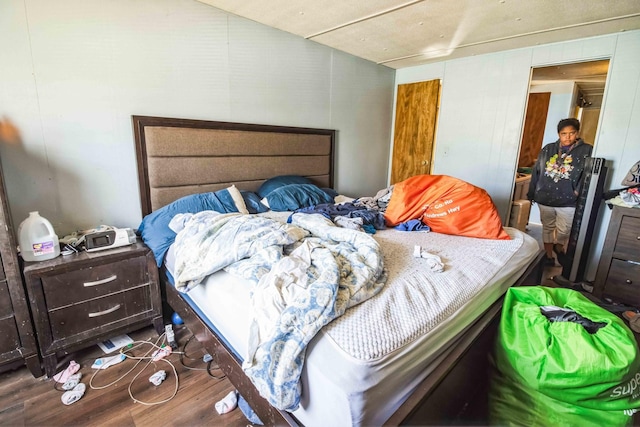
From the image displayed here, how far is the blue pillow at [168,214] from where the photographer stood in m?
1.93

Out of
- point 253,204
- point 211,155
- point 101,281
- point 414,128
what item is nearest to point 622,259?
point 414,128

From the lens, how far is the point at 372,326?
990mm

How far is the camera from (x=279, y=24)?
269cm

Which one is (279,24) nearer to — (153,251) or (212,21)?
(212,21)

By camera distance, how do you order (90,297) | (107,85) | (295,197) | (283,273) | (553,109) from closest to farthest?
(283,273)
(90,297)
(107,85)
(295,197)
(553,109)

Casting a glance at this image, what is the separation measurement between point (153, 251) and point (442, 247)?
5.78 ft

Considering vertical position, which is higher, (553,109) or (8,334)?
(553,109)

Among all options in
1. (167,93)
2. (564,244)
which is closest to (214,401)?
(167,93)

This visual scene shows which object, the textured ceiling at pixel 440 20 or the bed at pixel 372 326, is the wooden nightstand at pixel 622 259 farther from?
the textured ceiling at pixel 440 20

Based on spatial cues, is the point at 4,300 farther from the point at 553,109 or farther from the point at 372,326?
the point at 553,109

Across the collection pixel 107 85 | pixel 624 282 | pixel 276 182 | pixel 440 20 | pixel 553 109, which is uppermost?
pixel 440 20

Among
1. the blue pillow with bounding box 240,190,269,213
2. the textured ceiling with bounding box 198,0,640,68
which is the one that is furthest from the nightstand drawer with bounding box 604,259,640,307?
the blue pillow with bounding box 240,190,269,213

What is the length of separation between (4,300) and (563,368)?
249 centimetres

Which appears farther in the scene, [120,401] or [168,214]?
[168,214]
